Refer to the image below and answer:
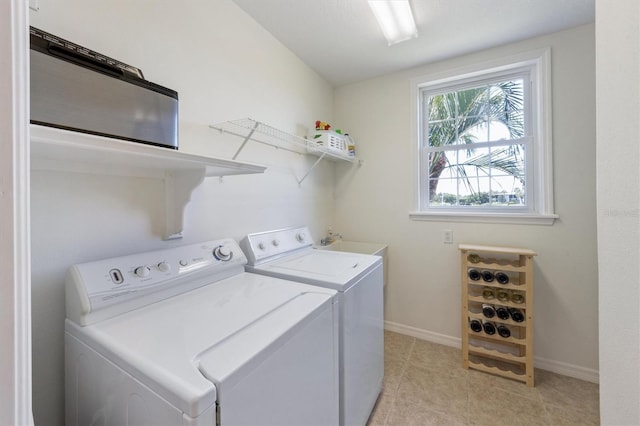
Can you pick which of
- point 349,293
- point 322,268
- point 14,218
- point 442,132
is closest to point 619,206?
point 349,293

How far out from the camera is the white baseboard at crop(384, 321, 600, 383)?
1911mm

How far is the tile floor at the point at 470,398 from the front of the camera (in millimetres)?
1578

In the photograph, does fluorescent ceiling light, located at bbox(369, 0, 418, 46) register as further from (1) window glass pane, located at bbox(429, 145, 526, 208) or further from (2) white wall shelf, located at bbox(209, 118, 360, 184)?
(1) window glass pane, located at bbox(429, 145, 526, 208)

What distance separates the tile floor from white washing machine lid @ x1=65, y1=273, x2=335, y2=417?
1126mm

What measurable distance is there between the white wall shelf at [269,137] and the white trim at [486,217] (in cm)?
88

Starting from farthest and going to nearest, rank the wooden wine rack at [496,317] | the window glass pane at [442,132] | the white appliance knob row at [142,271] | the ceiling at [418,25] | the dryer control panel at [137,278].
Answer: the window glass pane at [442,132]
the wooden wine rack at [496,317]
the ceiling at [418,25]
the white appliance knob row at [142,271]
the dryer control panel at [137,278]

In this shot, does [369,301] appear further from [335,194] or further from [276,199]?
[335,194]

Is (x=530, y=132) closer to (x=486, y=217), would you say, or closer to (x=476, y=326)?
(x=486, y=217)

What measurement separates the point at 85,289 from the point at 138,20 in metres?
1.15

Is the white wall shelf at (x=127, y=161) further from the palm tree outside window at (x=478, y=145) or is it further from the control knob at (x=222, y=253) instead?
the palm tree outside window at (x=478, y=145)

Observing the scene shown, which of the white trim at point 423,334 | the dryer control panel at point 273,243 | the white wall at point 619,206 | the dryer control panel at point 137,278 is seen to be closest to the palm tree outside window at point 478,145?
the white trim at point 423,334

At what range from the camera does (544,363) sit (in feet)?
6.69

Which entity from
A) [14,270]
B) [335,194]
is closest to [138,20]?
[14,270]

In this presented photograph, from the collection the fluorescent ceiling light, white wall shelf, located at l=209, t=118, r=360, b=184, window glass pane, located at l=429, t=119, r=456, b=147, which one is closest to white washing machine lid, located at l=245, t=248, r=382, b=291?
white wall shelf, located at l=209, t=118, r=360, b=184
